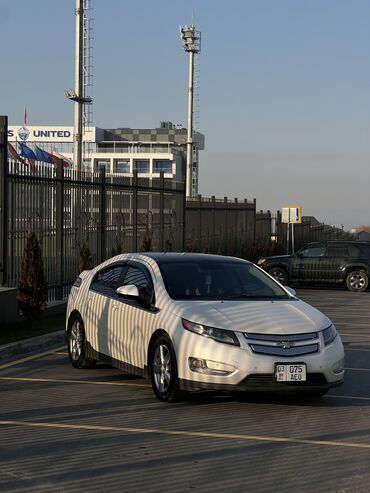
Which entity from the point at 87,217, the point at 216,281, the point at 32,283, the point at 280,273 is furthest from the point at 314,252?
the point at 216,281

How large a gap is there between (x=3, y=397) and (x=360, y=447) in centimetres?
383

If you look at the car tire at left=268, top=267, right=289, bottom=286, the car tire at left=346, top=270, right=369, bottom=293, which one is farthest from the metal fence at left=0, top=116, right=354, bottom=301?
the car tire at left=346, top=270, right=369, bottom=293

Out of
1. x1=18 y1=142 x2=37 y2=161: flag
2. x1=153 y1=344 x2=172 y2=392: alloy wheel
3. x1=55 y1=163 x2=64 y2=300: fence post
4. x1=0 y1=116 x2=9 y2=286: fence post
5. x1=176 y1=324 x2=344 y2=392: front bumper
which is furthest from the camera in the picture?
Result: x1=18 y1=142 x2=37 y2=161: flag

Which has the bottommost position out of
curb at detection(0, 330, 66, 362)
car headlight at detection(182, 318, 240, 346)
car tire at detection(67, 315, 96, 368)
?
curb at detection(0, 330, 66, 362)

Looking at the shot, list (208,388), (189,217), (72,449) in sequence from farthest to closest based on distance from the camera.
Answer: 1. (189,217)
2. (208,388)
3. (72,449)

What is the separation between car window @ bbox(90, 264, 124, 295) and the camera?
33.4 ft

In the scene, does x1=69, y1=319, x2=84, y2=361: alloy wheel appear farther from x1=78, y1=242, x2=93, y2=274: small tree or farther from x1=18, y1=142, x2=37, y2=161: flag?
x1=18, y1=142, x2=37, y2=161: flag

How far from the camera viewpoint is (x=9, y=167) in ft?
48.5

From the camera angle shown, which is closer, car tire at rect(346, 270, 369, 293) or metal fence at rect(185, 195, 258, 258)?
car tire at rect(346, 270, 369, 293)

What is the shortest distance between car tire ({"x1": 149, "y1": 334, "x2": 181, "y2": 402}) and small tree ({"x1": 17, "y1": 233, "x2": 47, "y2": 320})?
6176 millimetres

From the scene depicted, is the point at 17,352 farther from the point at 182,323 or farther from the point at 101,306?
the point at 182,323

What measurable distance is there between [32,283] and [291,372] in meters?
7.59

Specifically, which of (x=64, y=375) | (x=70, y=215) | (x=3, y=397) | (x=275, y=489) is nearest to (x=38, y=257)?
(x=70, y=215)

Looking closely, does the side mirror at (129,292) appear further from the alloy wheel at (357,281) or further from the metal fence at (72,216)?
the alloy wheel at (357,281)
